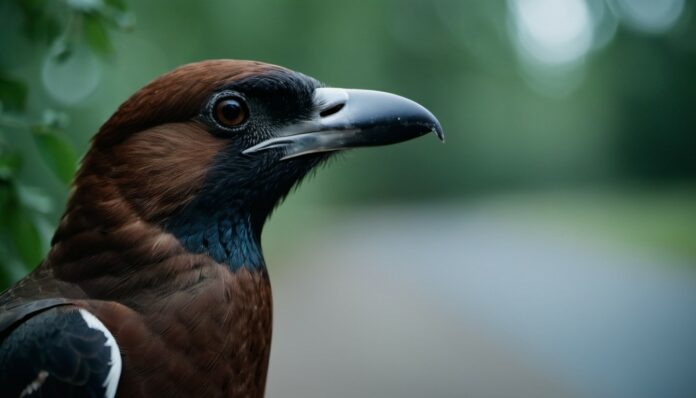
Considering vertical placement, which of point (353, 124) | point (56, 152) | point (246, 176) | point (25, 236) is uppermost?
point (353, 124)

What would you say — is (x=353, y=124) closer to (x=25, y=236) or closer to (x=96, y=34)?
(x=96, y=34)

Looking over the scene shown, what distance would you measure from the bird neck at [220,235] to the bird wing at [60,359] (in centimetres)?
42

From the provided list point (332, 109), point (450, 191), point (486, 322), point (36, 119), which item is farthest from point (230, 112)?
point (450, 191)

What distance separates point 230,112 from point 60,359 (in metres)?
0.95

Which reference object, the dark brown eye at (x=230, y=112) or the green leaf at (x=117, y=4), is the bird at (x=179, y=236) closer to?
the dark brown eye at (x=230, y=112)

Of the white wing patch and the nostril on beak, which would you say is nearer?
the white wing patch

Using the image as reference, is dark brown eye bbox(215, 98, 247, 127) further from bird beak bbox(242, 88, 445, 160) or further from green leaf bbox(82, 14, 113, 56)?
green leaf bbox(82, 14, 113, 56)

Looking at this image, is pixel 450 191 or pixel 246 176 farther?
pixel 450 191

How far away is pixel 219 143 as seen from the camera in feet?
9.96

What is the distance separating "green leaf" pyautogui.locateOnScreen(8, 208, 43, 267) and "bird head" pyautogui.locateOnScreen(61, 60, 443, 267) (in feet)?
0.51

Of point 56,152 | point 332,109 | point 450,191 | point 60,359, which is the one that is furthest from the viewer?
point 450,191

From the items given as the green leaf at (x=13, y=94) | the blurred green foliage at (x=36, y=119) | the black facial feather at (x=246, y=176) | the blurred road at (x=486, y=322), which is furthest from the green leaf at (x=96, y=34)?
the blurred road at (x=486, y=322)

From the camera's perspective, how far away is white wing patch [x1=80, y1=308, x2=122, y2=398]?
2.50m

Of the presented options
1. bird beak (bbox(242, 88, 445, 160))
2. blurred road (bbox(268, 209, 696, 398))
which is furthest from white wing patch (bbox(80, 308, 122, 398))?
blurred road (bbox(268, 209, 696, 398))
